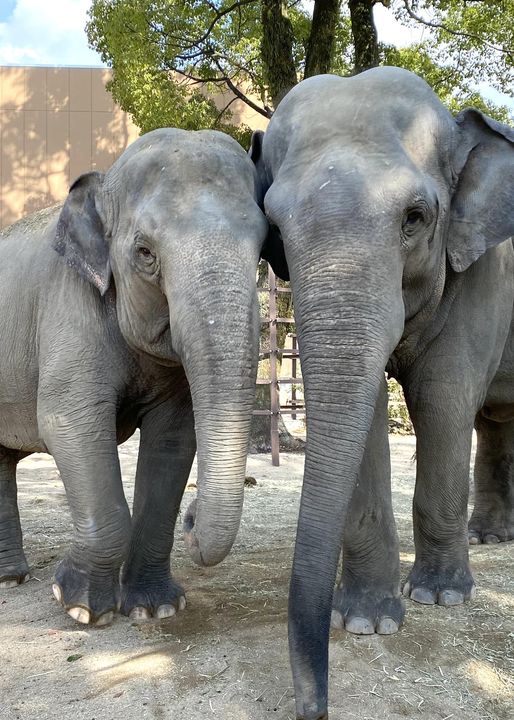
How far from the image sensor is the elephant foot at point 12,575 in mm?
4758

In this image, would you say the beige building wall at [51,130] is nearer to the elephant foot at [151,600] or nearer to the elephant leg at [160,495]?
the elephant leg at [160,495]

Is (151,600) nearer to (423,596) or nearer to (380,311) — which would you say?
(423,596)

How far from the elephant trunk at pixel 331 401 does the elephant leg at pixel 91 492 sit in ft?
3.78

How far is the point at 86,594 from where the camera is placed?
3859mm

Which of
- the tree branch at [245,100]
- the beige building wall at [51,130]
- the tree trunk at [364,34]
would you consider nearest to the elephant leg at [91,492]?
the tree trunk at [364,34]

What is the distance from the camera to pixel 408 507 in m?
7.27

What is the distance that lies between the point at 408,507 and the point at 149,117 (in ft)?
29.0

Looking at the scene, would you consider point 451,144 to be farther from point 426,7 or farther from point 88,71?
point 88,71

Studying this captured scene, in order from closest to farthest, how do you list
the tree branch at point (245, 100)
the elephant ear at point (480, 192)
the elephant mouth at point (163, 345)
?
the elephant mouth at point (163, 345), the elephant ear at point (480, 192), the tree branch at point (245, 100)

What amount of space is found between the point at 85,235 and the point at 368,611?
209 cm

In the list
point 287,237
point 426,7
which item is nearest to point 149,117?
point 426,7

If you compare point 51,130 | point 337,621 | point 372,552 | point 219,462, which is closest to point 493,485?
point 372,552

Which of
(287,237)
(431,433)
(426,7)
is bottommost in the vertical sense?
(431,433)

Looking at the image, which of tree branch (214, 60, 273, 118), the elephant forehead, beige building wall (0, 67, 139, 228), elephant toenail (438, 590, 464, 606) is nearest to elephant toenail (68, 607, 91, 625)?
elephant toenail (438, 590, 464, 606)
